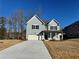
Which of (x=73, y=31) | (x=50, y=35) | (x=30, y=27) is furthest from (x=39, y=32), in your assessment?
(x=73, y=31)

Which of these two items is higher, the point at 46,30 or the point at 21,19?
the point at 21,19

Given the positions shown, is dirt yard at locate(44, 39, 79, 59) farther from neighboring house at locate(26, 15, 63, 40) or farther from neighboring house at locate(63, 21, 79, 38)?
neighboring house at locate(63, 21, 79, 38)

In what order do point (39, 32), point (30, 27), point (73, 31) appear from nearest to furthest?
1. point (30, 27)
2. point (39, 32)
3. point (73, 31)

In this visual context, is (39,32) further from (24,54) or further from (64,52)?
(24,54)

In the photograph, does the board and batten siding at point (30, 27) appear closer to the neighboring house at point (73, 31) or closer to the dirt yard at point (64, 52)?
the neighboring house at point (73, 31)

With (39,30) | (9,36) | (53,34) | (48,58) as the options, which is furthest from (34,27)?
(48,58)

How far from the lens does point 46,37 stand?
168 ft

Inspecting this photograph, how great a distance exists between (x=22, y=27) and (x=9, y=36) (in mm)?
6728

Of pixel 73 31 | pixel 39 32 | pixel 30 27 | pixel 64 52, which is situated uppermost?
pixel 30 27

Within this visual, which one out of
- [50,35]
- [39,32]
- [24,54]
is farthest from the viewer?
[39,32]

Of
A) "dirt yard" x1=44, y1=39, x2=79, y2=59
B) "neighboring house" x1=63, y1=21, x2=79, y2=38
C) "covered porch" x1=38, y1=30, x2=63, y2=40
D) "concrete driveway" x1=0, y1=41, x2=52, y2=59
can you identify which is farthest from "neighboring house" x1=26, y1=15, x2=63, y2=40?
"concrete driveway" x1=0, y1=41, x2=52, y2=59

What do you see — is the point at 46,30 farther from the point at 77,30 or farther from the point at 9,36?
the point at 9,36

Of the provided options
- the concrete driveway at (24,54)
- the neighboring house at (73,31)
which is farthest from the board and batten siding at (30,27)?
the concrete driveway at (24,54)

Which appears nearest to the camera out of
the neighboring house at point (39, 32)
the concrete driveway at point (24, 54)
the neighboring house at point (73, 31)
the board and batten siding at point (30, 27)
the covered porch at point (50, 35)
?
the concrete driveway at point (24, 54)
